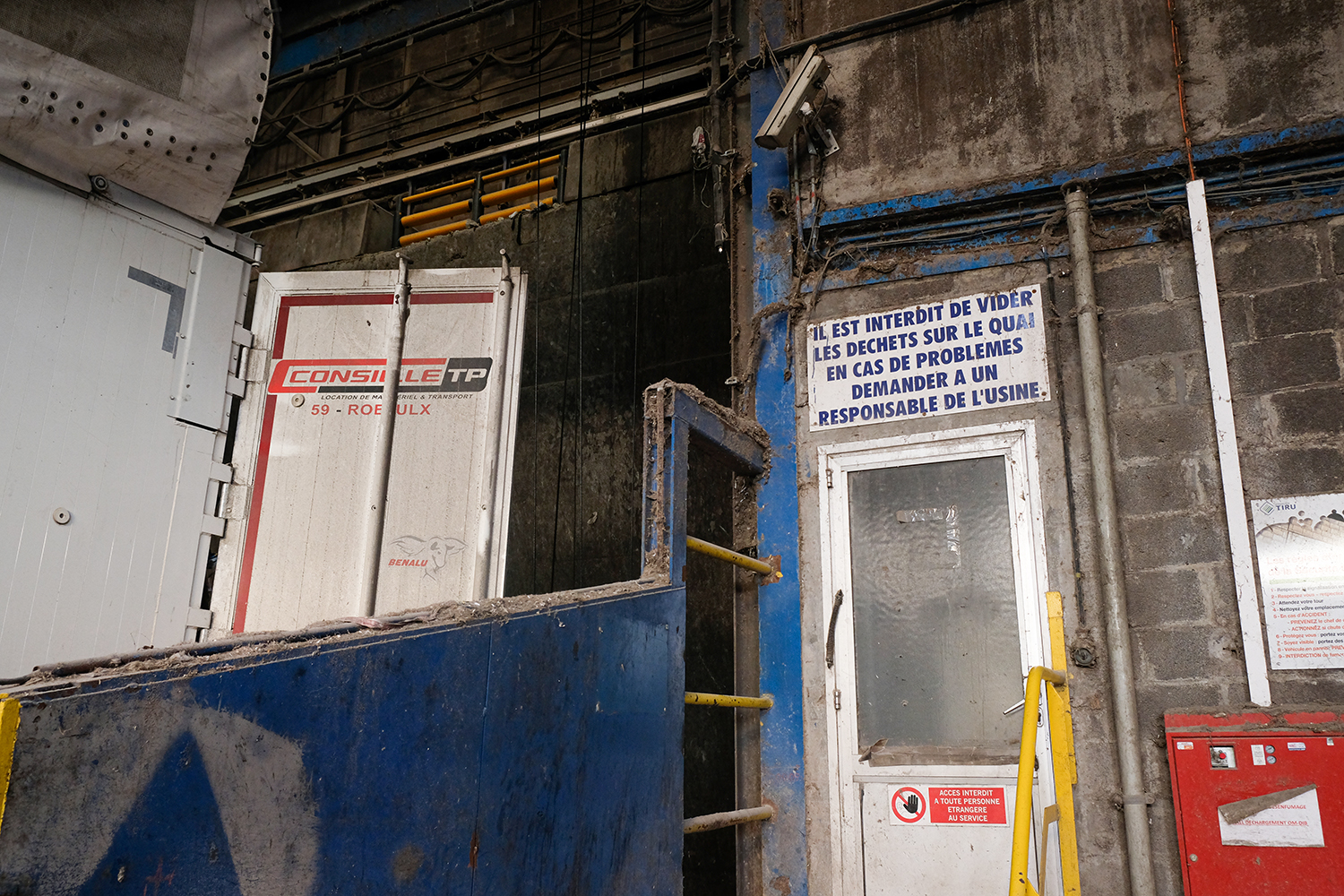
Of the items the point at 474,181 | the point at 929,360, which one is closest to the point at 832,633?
the point at 929,360

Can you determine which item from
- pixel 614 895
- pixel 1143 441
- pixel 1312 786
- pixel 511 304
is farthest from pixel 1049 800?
pixel 511 304

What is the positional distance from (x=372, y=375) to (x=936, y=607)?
271 cm

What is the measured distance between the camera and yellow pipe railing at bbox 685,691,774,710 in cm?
355

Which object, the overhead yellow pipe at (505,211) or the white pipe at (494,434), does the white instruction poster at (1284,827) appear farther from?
the overhead yellow pipe at (505,211)

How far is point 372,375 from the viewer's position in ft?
14.8

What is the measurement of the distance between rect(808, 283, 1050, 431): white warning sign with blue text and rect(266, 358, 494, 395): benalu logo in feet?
5.05

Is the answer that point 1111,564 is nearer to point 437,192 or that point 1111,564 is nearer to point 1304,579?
point 1304,579

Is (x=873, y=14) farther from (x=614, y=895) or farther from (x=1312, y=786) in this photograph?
(x=614, y=895)

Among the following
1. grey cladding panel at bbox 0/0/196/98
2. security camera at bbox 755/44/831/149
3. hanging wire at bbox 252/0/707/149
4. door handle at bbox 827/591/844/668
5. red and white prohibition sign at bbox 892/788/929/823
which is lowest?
red and white prohibition sign at bbox 892/788/929/823

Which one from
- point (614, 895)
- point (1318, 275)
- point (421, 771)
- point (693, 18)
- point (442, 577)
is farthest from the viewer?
point (693, 18)

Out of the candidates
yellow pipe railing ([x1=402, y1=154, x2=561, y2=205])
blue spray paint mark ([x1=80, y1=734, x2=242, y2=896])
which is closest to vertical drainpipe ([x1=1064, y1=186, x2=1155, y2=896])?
blue spray paint mark ([x1=80, y1=734, x2=242, y2=896])

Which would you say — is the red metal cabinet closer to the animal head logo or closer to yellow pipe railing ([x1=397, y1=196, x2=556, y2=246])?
the animal head logo

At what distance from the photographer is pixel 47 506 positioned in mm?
3361

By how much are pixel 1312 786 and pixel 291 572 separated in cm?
397
